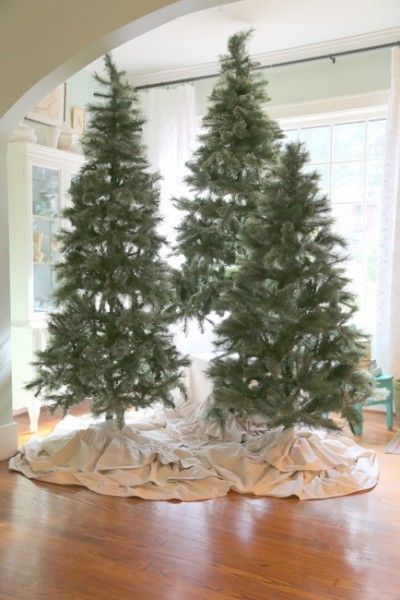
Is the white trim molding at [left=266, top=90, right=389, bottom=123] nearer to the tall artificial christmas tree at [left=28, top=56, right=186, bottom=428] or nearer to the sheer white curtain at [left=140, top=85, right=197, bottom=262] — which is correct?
the sheer white curtain at [left=140, top=85, right=197, bottom=262]

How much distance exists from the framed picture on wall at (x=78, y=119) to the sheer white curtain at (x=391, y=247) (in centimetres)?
239

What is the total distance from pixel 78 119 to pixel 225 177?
6.21 feet

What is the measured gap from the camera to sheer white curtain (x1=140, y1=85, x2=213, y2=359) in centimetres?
466

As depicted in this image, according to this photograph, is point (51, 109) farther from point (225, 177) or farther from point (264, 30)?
point (225, 177)

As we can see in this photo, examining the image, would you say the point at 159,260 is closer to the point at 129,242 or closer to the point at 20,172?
the point at 129,242

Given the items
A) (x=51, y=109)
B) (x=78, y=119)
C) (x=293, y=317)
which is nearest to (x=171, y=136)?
(x=78, y=119)

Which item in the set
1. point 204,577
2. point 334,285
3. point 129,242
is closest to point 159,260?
point 129,242

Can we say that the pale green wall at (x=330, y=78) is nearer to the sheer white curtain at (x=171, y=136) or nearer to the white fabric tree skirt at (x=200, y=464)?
the sheer white curtain at (x=171, y=136)

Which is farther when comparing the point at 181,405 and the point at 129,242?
the point at 181,405

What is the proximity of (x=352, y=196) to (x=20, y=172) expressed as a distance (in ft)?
8.05

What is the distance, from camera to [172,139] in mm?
4730

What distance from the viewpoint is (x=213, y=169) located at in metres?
3.28

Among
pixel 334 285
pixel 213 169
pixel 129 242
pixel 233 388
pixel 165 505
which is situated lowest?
pixel 165 505

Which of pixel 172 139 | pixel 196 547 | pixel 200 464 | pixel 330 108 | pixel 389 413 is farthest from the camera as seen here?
pixel 172 139
